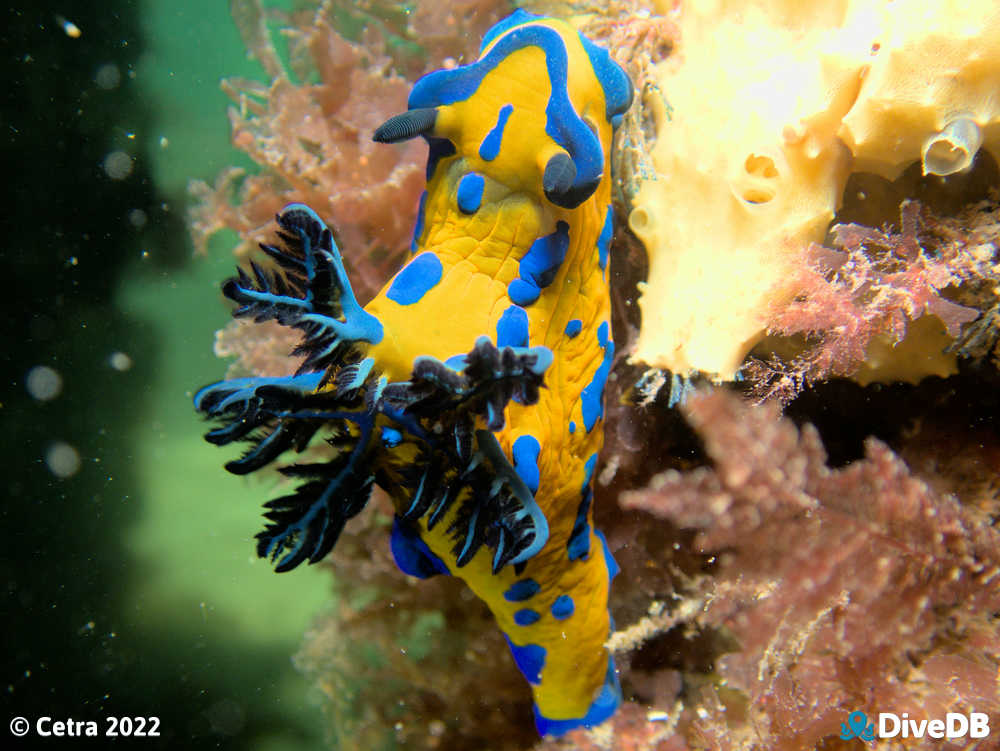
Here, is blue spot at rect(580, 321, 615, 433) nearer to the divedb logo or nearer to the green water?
the divedb logo

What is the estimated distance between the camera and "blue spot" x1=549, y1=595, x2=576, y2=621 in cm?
245

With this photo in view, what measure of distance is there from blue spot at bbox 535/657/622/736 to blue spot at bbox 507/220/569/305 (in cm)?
185

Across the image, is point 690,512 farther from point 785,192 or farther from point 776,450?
point 785,192

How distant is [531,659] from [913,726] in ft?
4.69

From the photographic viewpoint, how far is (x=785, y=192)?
76.2 inches

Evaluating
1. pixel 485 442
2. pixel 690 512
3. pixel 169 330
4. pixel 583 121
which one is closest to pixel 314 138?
pixel 583 121

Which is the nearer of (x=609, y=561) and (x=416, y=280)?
(x=416, y=280)

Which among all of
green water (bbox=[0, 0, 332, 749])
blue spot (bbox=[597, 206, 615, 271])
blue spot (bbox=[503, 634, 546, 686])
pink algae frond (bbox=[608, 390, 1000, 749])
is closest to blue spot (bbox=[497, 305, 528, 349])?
blue spot (bbox=[597, 206, 615, 271])

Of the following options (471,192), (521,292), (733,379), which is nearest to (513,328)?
(521,292)

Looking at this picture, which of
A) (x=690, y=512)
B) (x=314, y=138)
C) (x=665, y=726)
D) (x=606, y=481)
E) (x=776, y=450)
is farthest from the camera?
(x=314, y=138)

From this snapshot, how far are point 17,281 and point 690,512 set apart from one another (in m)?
11.3

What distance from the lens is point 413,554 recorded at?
7.98 ft

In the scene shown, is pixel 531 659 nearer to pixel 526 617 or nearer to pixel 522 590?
pixel 526 617

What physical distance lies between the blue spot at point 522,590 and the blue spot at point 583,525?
0.20 m
